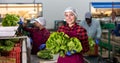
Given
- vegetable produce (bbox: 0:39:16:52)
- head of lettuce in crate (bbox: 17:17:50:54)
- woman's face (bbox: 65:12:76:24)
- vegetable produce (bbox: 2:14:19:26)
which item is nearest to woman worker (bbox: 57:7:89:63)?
woman's face (bbox: 65:12:76:24)

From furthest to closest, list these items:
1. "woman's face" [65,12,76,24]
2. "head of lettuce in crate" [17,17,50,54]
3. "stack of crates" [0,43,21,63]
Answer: "head of lettuce in crate" [17,17,50,54], "woman's face" [65,12,76,24], "stack of crates" [0,43,21,63]

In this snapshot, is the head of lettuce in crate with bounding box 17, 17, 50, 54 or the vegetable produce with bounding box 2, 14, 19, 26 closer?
the vegetable produce with bounding box 2, 14, 19, 26

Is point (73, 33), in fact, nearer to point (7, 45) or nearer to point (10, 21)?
point (7, 45)

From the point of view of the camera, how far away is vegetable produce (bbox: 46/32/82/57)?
3316 millimetres

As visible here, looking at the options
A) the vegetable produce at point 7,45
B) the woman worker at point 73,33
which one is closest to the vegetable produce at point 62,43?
the woman worker at point 73,33

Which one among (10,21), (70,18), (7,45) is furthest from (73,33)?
(10,21)

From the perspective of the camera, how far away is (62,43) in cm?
333

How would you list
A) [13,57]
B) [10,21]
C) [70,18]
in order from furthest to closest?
[10,21], [70,18], [13,57]

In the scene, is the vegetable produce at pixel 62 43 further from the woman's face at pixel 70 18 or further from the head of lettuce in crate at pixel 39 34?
the head of lettuce in crate at pixel 39 34

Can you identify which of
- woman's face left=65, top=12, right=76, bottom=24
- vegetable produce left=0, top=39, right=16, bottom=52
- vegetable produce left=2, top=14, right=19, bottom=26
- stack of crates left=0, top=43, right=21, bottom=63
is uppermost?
woman's face left=65, top=12, right=76, bottom=24

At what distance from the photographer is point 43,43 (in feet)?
18.1

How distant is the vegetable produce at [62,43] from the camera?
10.9 ft

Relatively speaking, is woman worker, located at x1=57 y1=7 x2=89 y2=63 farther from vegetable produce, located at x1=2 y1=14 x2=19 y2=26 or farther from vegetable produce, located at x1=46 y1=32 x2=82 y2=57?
vegetable produce, located at x1=2 y1=14 x2=19 y2=26

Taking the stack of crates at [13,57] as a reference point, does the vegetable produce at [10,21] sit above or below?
above
